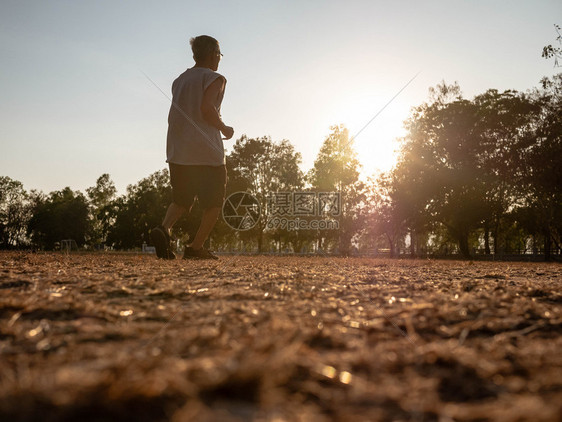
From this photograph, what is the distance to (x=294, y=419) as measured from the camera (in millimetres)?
916

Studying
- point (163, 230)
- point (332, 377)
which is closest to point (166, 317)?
point (332, 377)

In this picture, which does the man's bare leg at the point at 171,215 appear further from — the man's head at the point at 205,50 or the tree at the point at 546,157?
the tree at the point at 546,157

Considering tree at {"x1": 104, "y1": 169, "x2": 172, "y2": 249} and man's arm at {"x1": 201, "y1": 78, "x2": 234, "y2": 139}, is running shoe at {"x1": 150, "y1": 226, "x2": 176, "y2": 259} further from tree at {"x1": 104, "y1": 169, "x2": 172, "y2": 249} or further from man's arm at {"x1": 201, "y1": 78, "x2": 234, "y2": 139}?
tree at {"x1": 104, "y1": 169, "x2": 172, "y2": 249}

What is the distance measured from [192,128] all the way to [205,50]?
4.29ft

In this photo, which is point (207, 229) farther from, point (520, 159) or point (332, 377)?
point (520, 159)

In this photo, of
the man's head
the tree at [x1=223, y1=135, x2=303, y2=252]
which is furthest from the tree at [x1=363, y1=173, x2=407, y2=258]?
the man's head

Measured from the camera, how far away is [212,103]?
23.8ft

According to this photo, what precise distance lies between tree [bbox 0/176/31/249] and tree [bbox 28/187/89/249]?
1.93 metres

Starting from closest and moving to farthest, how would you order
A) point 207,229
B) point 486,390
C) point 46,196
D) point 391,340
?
point 486,390
point 391,340
point 207,229
point 46,196

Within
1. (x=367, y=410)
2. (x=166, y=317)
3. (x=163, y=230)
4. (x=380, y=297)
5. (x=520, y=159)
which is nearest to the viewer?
(x=367, y=410)

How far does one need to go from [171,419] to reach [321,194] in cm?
4804

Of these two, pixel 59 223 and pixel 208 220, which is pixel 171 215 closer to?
pixel 208 220

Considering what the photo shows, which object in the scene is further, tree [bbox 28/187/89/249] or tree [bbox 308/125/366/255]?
tree [bbox 28/187/89/249]

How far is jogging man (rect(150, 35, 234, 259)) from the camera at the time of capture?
7281 mm
